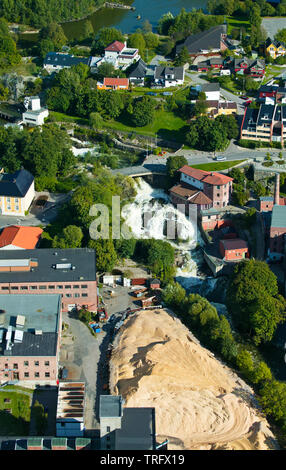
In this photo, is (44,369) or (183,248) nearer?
(44,369)

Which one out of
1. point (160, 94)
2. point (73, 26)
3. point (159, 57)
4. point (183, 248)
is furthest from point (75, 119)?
point (73, 26)

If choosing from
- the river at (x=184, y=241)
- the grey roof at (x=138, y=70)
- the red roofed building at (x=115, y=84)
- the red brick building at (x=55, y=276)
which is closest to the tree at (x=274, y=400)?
the river at (x=184, y=241)

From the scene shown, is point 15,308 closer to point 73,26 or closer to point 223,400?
point 223,400

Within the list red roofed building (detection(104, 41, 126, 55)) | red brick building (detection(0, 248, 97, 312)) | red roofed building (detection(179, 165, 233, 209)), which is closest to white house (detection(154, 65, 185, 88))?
red roofed building (detection(104, 41, 126, 55))

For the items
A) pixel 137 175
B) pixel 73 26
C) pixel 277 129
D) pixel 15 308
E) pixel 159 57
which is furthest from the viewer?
pixel 73 26

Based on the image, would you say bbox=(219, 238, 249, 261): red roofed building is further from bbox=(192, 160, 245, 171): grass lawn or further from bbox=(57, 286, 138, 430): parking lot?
bbox=(192, 160, 245, 171): grass lawn

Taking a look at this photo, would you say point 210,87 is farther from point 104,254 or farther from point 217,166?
point 104,254
